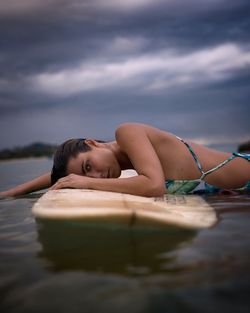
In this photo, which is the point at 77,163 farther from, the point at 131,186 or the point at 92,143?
the point at 131,186

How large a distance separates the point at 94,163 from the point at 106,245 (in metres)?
1.48

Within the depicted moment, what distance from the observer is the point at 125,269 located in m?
1.31

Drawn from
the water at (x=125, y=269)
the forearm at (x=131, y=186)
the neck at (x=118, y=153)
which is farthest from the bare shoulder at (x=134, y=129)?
the water at (x=125, y=269)

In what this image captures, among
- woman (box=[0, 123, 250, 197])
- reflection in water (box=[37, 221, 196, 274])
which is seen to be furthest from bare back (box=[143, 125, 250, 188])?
reflection in water (box=[37, 221, 196, 274])

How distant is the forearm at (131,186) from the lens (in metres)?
2.76

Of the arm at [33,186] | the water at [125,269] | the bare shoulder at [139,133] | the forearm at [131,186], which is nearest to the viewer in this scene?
the water at [125,269]

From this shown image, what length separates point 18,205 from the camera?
339cm

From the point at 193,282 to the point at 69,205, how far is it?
100 centimetres

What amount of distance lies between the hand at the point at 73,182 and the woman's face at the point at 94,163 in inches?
5.9

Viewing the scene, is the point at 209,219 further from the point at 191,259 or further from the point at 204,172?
the point at 204,172

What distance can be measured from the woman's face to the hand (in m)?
0.15

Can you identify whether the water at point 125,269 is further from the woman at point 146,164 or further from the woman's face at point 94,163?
the woman's face at point 94,163

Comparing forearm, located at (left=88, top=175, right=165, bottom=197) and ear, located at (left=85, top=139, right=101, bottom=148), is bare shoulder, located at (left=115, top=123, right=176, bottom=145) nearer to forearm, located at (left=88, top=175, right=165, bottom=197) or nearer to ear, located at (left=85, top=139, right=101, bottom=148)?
ear, located at (left=85, top=139, right=101, bottom=148)

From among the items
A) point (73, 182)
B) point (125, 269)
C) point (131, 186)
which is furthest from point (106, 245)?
point (73, 182)
